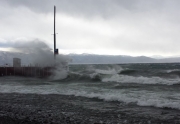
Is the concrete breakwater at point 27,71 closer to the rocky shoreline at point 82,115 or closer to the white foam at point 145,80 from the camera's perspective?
the white foam at point 145,80

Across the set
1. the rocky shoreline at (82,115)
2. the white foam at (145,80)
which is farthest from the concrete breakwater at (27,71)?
the rocky shoreline at (82,115)

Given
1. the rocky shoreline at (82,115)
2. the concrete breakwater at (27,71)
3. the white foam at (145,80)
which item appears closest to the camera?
the rocky shoreline at (82,115)

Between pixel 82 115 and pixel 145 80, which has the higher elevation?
pixel 145 80

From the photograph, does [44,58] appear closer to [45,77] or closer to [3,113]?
[45,77]

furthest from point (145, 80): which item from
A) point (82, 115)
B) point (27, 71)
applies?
point (27, 71)

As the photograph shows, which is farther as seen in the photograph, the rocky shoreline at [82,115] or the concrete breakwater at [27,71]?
the concrete breakwater at [27,71]

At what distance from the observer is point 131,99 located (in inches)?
488

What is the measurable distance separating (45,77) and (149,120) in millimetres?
25421

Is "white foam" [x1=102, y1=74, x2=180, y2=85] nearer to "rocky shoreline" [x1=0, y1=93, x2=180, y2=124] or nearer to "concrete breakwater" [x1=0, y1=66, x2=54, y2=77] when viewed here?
"concrete breakwater" [x1=0, y1=66, x2=54, y2=77]

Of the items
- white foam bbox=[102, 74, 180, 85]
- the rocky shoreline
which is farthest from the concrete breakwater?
the rocky shoreline

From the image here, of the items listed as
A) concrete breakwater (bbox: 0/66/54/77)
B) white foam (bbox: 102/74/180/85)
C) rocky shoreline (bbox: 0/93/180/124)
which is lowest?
rocky shoreline (bbox: 0/93/180/124)

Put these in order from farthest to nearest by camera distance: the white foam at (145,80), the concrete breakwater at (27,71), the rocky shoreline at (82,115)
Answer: the concrete breakwater at (27,71) < the white foam at (145,80) < the rocky shoreline at (82,115)

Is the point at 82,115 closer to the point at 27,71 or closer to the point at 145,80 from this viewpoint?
the point at 145,80

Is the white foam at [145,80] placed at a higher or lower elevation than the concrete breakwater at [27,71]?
lower
